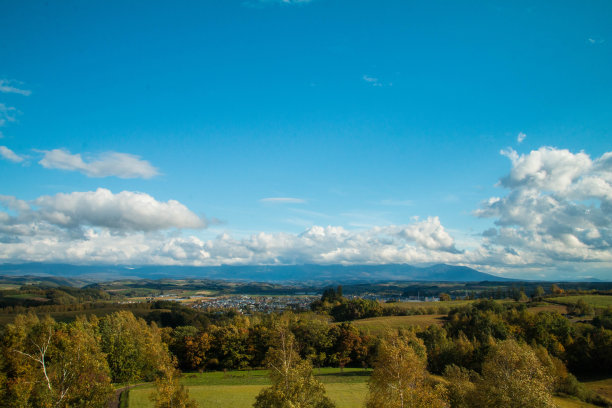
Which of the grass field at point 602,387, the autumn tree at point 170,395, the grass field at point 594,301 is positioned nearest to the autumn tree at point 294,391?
the autumn tree at point 170,395

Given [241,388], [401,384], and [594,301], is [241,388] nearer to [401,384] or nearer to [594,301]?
[401,384]

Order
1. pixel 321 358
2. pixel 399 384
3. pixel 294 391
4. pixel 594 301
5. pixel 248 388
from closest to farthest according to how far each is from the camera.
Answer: pixel 294 391 → pixel 399 384 → pixel 248 388 → pixel 321 358 → pixel 594 301

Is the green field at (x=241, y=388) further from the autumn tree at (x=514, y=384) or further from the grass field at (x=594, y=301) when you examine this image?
the grass field at (x=594, y=301)

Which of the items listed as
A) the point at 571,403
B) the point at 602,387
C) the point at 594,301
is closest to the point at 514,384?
the point at 571,403

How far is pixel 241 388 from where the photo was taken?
60938 mm

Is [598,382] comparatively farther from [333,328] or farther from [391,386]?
[391,386]

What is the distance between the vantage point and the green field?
50562 millimetres

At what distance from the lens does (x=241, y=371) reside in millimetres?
83875

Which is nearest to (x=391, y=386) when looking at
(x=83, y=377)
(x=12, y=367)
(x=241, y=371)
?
(x=83, y=377)

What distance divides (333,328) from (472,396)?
66057 millimetres

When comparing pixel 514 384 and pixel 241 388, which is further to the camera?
pixel 241 388

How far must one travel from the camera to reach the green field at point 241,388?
50562 millimetres

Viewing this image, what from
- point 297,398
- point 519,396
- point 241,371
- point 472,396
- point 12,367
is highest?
point 519,396

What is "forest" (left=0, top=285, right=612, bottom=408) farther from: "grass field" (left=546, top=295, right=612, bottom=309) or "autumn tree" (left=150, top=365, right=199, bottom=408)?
"grass field" (left=546, top=295, right=612, bottom=309)
